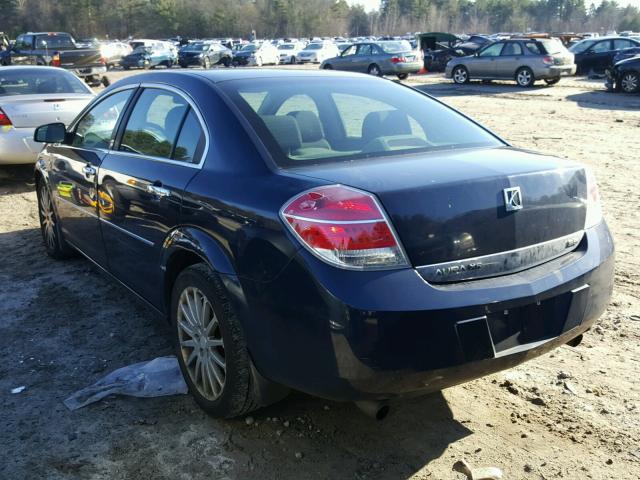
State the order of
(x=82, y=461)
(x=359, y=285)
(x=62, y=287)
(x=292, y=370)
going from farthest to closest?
(x=62, y=287) < (x=82, y=461) < (x=292, y=370) < (x=359, y=285)

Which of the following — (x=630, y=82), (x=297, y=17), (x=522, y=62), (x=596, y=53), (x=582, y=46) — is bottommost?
(x=630, y=82)

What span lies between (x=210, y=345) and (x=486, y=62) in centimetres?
2287

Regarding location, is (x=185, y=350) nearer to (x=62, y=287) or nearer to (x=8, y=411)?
(x=8, y=411)

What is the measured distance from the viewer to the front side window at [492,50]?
76.5 feet

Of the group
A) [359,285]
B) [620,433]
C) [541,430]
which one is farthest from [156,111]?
[620,433]

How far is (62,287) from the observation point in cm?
508

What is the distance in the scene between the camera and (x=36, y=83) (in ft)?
30.4

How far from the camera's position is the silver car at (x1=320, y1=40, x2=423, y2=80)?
90.0ft

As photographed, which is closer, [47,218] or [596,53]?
[47,218]

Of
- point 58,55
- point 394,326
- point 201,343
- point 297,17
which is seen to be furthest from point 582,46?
point 297,17

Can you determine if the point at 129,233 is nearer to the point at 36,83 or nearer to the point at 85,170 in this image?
the point at 85,170

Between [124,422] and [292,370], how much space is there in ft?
3.61

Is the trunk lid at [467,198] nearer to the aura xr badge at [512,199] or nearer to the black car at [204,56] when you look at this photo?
the aura xr badge at [512,199]

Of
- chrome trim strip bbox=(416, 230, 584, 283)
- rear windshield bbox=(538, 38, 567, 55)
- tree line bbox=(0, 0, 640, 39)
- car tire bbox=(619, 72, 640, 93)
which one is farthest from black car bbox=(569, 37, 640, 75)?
tree line bbox=(0, 0, 640, 39)
